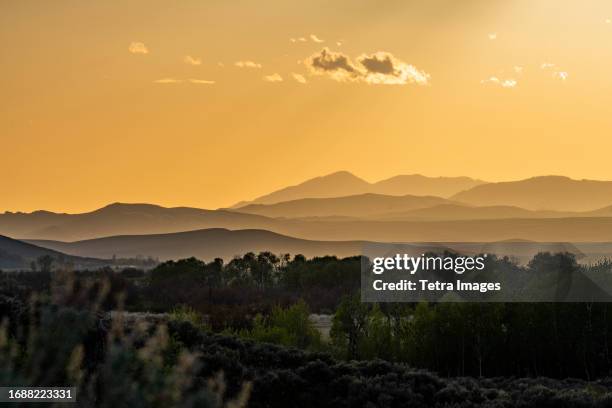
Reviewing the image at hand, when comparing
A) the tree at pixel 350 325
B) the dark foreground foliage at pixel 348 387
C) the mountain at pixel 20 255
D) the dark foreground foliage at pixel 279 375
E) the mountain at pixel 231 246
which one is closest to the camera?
the dark foreground foliage at pixel 279 375

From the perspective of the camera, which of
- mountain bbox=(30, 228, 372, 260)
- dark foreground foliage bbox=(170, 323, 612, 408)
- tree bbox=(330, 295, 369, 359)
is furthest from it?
mountain bbox=(30, 228, 372, 260)

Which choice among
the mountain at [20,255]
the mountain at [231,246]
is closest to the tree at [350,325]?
the mountain at [20,255]

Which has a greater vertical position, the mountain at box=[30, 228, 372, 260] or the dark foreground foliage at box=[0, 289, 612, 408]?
the mountain at box=[30, 228, 372, 260]

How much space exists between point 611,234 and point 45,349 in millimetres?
159319

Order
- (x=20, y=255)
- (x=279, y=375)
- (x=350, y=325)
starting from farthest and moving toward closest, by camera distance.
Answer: (x=20, y=255)
(x=350, y=325)
(x=279, y=375)

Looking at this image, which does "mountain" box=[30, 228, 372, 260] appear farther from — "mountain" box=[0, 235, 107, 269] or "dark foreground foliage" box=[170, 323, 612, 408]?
"dark foreground foliage" box=[170, 323, 612, 408]

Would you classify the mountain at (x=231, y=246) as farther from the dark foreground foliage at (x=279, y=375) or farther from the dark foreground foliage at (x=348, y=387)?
the dark foreground foliage at (x=348, y=387)

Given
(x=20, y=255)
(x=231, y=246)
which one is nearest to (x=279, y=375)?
(x=20, y=255)

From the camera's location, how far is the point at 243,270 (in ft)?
279

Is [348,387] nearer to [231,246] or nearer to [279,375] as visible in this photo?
[279,375]

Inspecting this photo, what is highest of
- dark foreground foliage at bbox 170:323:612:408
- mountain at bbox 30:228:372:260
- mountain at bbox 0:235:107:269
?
mountain at bbox 30:228:372:260

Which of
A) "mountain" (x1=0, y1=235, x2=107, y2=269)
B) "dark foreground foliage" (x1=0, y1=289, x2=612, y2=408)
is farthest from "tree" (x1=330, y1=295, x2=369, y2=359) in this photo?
"mountain" (x1=0, y1=235, x2=107, y2=269)

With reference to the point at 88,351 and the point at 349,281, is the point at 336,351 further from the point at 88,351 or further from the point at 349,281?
the point at 349,281

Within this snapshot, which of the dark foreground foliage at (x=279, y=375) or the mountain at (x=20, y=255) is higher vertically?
the mountain at (x=20, y=255)
